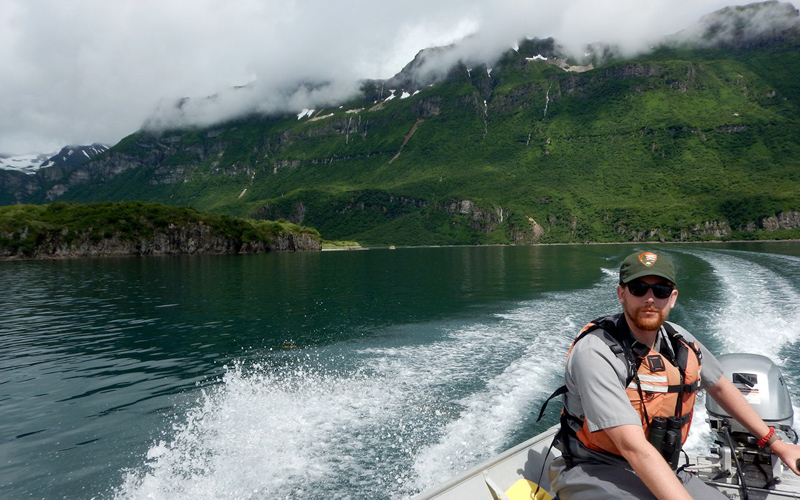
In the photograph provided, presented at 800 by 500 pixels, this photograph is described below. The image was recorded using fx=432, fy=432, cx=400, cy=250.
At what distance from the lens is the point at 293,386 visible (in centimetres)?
1283

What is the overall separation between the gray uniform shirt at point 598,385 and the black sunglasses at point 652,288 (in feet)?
1.78

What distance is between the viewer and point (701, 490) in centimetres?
388

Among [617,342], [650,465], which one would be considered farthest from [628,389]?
[650,465]

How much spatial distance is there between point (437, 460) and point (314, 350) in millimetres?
10260

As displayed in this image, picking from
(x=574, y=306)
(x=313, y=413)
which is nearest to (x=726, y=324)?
(x=574, y=306)

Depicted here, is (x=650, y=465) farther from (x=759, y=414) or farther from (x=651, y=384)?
(x=759, y=414)

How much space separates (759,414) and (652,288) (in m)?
4.29

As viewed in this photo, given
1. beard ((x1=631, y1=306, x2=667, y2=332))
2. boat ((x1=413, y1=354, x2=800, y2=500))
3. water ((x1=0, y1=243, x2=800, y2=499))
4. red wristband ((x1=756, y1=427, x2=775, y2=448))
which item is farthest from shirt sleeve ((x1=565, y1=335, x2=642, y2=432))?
water ((x1=0, y1=243, x2=800, y2=499))

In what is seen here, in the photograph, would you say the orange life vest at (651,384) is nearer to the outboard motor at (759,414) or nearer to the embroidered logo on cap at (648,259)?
the embroidered logo on cap at (648,259)

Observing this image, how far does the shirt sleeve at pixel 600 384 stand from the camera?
3.26 m

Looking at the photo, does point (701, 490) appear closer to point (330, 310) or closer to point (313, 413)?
point (313, 413)

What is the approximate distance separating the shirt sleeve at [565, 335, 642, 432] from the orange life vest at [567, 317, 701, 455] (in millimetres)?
114

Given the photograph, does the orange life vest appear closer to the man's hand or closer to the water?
the man's hand

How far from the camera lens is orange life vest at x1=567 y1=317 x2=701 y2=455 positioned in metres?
3.57
